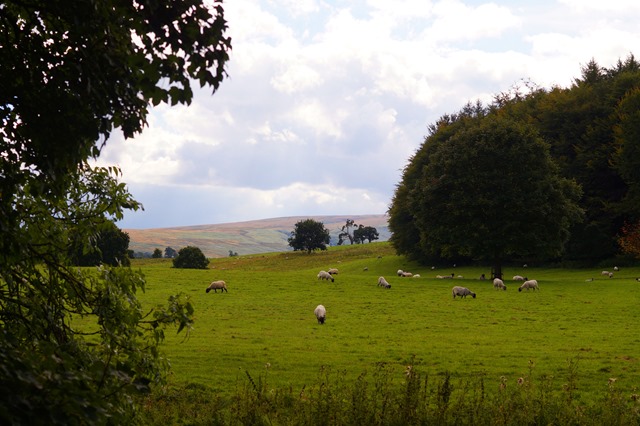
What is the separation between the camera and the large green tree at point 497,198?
183ft

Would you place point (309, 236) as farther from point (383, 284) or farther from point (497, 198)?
point (383, 284)

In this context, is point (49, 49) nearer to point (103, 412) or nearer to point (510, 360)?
point (103, 412)

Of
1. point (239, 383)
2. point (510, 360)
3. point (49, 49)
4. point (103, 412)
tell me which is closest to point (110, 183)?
point (49, 49)

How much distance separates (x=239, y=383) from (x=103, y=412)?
13088 mm

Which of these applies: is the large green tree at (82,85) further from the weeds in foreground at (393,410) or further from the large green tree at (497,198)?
the large green tree at (497,198)

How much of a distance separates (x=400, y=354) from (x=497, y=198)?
36.5 metres

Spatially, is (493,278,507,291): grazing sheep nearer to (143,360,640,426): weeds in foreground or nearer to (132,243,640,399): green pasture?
(132,243,640,399): green pasture

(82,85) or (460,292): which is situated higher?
(82,85)

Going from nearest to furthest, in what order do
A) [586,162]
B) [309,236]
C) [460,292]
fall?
[460,292] → [586,162] → [309,236]

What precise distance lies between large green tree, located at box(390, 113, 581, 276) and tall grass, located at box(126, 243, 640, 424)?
5131 mm

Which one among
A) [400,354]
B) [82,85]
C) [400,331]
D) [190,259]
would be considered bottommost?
[400,331]

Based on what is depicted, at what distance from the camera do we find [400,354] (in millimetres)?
23141

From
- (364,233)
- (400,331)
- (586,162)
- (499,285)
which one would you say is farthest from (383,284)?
(364,233)

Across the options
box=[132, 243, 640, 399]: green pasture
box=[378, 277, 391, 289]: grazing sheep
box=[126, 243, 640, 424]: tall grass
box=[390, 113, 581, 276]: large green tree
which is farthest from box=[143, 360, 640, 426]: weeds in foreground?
box=[390, 113, 581, 276]: large green tree
